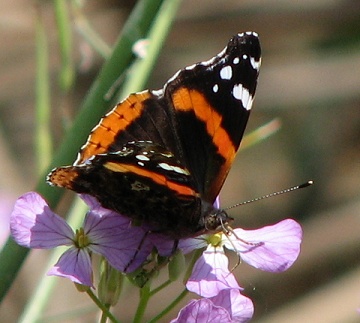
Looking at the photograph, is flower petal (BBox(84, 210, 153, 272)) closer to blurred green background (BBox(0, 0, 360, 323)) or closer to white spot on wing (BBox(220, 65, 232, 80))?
white spot on wing (BBox(220, 65, 232, 80))

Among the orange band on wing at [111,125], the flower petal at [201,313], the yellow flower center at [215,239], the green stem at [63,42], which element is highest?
the green stem at [63,42]

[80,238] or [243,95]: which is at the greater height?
[243,95]

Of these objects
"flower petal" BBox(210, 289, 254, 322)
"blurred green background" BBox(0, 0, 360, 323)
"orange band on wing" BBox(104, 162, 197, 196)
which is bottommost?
"flower petal" BBox(210, 289, 254, 322)

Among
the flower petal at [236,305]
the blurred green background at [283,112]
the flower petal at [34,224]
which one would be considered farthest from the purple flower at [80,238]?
the blurred green background at [283,112]

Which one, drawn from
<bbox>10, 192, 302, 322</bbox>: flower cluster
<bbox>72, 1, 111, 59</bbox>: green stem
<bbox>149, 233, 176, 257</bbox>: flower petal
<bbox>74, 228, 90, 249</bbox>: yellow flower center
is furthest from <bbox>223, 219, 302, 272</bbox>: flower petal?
<bbox>72, 1, 111, 59</bbox>: green stem

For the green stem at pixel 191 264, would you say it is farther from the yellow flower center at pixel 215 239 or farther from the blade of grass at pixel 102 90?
the blade of grass at pixel 102 90

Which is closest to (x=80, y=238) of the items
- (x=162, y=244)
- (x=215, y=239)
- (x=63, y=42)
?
(x=162, y=244)

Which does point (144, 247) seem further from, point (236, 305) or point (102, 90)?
point (102, 90)
